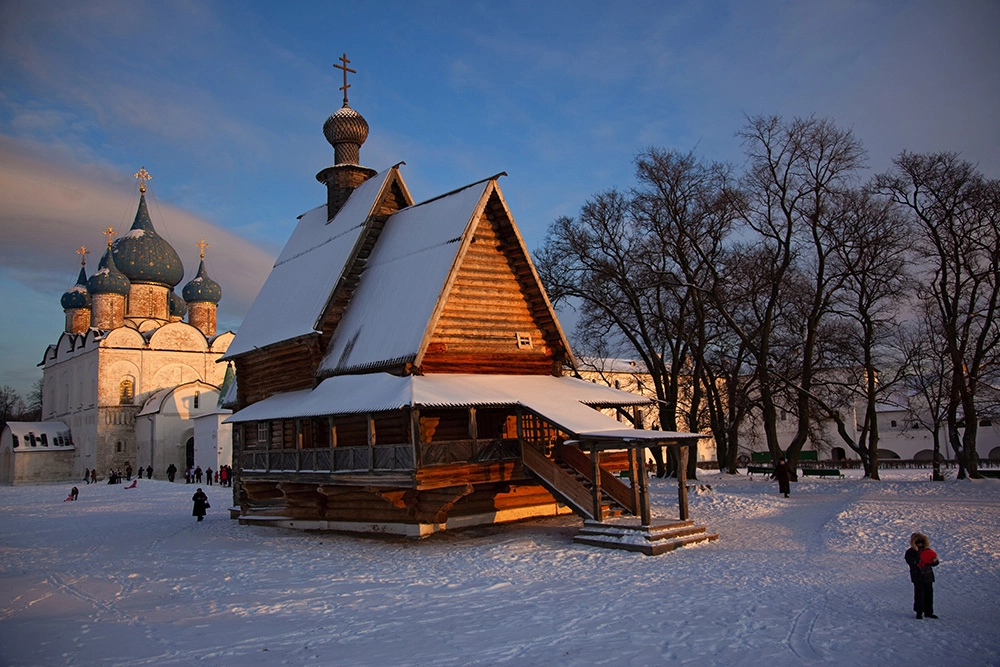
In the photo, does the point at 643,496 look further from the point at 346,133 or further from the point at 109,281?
the point at 109,281

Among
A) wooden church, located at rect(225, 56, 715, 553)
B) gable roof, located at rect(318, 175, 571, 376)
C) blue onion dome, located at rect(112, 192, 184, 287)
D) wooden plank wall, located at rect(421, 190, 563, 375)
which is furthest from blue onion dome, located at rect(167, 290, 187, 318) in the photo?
wooden plank wall, located at rect(421, 190, 563, 375)

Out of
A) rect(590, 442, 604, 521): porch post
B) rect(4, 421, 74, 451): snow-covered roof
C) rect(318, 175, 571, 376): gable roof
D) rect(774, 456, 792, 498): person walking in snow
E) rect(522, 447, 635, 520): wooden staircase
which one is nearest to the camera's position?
rect(590, 442, 604, 521): porch post

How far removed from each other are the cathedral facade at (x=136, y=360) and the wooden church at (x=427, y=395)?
123 feet

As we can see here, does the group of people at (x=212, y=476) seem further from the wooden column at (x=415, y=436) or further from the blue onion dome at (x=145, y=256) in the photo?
the wooden column at (x=415, y=436)

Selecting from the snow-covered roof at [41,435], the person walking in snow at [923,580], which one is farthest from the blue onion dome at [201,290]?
the person walking in snow at [923,580]

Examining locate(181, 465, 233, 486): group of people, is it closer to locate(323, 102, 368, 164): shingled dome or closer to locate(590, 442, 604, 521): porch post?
locate(323, 102, 368, 164): shingled dome

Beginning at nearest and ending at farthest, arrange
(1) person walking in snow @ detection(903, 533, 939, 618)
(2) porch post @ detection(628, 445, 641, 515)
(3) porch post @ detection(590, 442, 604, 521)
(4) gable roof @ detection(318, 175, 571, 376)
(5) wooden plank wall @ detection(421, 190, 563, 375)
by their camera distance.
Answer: (1) person walking in snow @ detection(903, 533, 939, 618)
(2) porch post @ detection(628, 445, 641, 515)
(3) porch post @ detection(590, 442, 604, 521)
(4) gable roof @ detection(318, 175, 571, 376)
(5) wooden plank wall @ detection(421, 190, 563, 375)

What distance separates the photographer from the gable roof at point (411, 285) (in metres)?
18.6

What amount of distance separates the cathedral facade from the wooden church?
37493mm

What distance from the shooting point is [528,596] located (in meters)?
11.9

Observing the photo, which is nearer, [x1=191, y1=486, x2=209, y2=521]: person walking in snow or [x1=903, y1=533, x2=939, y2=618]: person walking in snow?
[x1=903, y1=533, x2=939, y2=618]: person walking in snow

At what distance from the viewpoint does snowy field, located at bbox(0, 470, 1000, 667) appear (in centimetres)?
891

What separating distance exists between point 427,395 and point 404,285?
14.3ft

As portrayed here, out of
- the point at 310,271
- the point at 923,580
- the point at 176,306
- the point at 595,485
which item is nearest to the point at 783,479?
the point at 595,485
